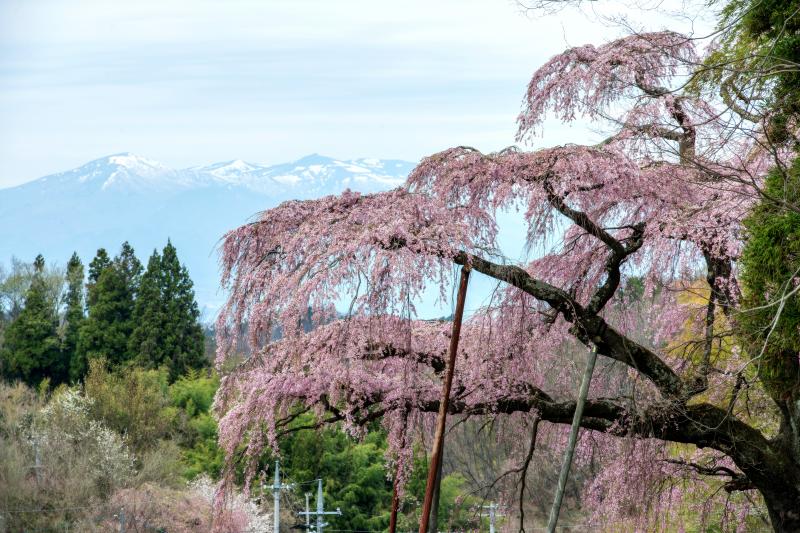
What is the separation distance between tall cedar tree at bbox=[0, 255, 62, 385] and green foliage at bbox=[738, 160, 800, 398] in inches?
1737

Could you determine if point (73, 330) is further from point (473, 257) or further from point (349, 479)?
point (473, 257)

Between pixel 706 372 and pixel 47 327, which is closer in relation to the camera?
pixel 706 372

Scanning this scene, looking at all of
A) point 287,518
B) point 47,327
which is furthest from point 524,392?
point 47,327

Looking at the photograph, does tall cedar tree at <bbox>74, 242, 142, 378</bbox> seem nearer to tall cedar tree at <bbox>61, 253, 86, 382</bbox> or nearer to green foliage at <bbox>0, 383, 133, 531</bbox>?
tall cedar tree at <bbox>61, 253, 86, 382</bbox>

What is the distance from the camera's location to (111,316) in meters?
51.1

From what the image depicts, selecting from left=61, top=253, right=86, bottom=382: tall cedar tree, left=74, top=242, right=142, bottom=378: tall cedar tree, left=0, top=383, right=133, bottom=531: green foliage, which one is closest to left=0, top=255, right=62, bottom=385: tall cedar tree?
left=61, top=253, right=86, bottom=382: tall cedar tree

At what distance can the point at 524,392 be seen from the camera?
1302cm

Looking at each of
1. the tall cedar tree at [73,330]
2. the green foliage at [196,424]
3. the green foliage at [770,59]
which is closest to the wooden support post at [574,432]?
the green foliage at [770,59]

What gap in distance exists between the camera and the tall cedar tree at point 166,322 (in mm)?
48469

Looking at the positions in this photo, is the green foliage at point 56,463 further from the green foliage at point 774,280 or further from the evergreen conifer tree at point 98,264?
the green foliage at point 774,280

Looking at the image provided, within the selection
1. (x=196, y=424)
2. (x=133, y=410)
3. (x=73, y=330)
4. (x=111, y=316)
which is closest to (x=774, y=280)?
(x=196, y=424)

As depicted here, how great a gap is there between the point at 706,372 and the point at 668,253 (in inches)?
57.0

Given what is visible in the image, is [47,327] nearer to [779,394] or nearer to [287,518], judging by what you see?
[287,518]

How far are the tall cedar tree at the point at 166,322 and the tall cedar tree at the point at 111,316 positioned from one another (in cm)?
101
